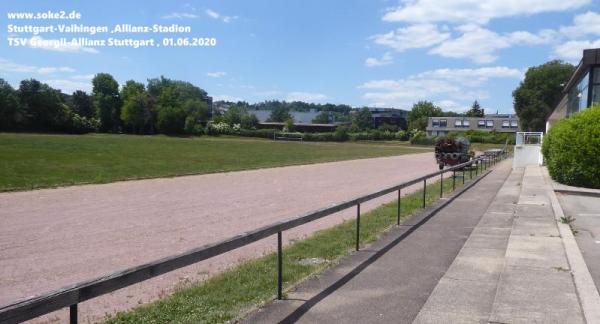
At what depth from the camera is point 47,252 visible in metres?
8.58

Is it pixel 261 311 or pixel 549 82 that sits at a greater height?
pixel 549 82

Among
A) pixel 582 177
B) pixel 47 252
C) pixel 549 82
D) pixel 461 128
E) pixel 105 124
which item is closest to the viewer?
pixel 47 252

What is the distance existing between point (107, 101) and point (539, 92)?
86808mm

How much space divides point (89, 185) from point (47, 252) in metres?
11.2

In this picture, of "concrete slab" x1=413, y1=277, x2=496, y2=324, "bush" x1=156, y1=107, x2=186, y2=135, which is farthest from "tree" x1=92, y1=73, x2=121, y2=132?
"concrete slab" x1=413, y1=277, x2=496, y2=324

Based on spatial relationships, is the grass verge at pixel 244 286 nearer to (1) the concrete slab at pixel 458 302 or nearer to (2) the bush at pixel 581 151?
(1) the concrete slab at pixel 458 302

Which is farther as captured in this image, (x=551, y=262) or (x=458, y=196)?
(x=458, y=196)

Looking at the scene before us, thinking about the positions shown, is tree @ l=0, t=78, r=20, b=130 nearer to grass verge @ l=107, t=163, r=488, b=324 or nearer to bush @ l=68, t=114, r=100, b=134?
bush @ l=68, t=114, r=100, b=134

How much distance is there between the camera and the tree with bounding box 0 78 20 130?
84312 millimetres

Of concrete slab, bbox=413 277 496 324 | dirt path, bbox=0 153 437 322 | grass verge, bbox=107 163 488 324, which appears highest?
concrete slab, bbox=413 277 496 324

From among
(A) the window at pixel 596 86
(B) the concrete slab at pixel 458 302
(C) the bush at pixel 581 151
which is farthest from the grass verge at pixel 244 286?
(A) the window at pixel 596 86

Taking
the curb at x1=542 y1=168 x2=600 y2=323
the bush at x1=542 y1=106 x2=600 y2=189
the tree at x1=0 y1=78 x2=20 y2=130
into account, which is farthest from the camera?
the tree at x1=0 y1=78 x2=20 y2=130

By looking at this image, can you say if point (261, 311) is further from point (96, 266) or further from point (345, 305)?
point (96, 266)

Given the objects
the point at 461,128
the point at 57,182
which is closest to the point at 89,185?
the point at 57,182
